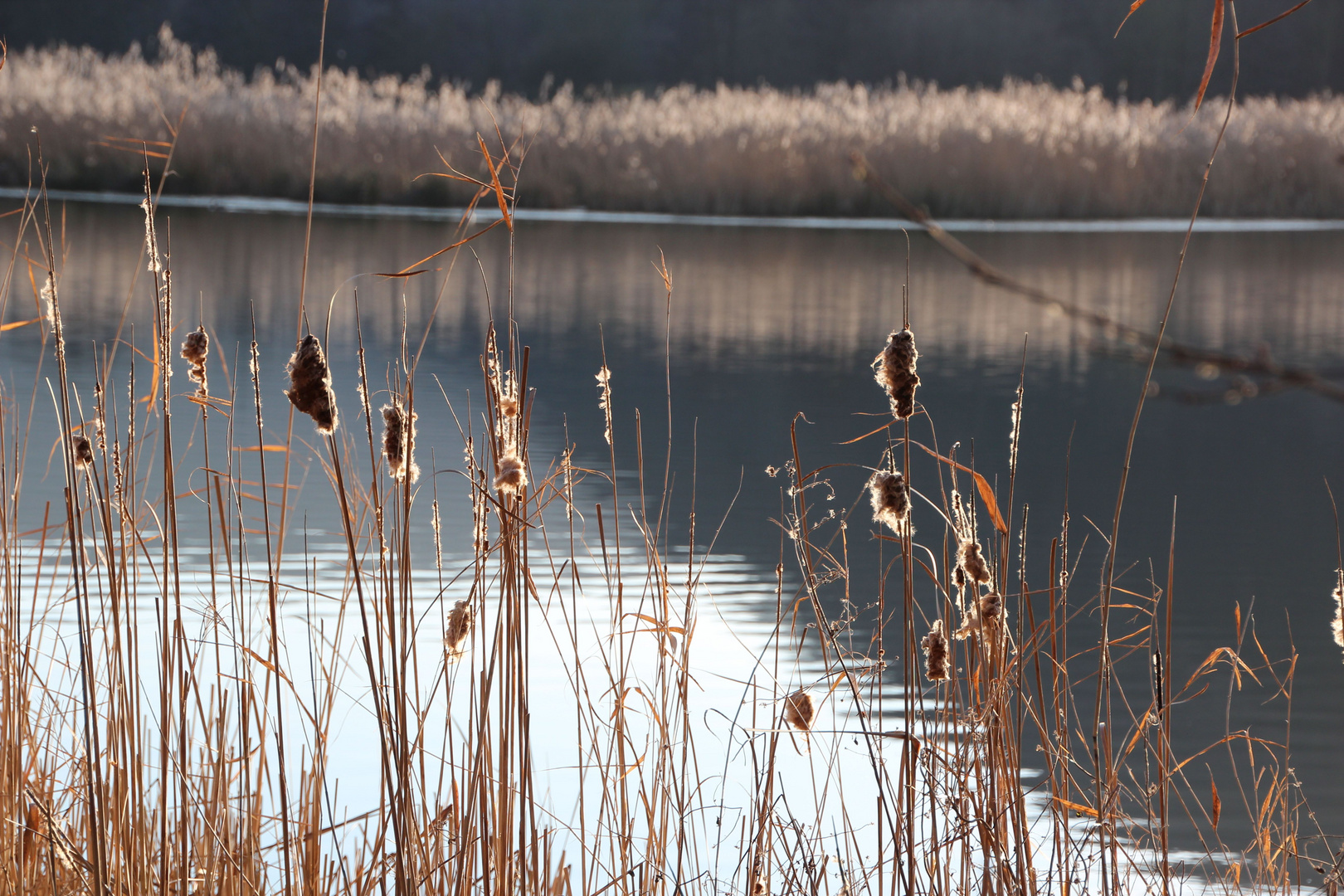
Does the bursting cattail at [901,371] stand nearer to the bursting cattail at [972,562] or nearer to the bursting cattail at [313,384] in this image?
the bursting cattail at [972,562]

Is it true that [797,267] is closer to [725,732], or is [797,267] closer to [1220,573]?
[1220,573]

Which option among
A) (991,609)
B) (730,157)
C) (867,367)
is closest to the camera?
(991,609)

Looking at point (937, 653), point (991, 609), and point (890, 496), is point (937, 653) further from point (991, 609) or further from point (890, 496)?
point (890, 496)

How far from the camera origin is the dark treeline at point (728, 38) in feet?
49.3

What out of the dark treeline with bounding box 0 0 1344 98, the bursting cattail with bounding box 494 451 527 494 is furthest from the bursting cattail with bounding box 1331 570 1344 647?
the dark treeline with bounding box 0 0 1344 98

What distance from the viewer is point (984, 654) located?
1.08m

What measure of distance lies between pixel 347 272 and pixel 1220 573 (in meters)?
3.84

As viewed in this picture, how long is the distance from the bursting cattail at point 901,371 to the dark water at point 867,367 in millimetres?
467

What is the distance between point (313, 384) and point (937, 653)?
20.1 inches

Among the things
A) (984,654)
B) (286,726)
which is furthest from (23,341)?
(984,654)

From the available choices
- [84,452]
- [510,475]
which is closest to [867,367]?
[84,452]

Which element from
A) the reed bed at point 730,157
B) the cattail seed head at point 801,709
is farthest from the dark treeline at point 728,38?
the cattail seed head at point 801,709

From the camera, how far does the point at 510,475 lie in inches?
34.2

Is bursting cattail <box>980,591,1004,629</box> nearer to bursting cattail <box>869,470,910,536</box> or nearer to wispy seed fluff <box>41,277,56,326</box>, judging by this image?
bursting cattail <box>869,470,910,536</box>
